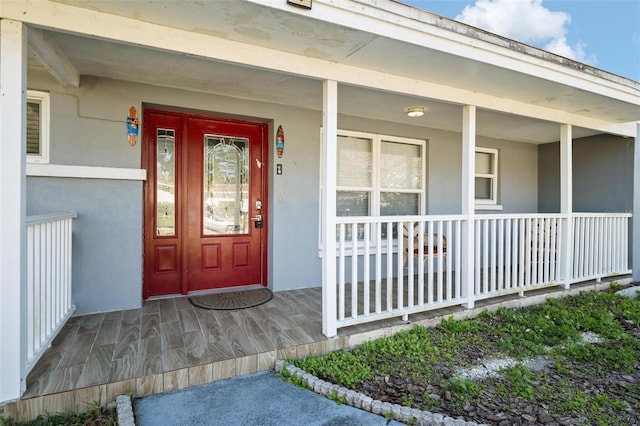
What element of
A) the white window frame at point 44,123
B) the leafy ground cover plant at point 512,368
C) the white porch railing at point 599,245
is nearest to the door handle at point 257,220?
the leafy ground cover plant at point 512,368

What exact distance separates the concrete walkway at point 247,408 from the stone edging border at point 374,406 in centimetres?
4

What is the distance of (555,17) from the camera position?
35.3 feet

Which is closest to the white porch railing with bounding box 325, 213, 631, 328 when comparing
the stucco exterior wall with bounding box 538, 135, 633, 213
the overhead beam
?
the stucco exterior wall with bounding box 538, 135, 633, 213

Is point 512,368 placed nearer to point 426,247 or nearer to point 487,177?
point 426,247

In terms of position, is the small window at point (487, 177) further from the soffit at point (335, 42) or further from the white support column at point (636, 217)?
the soffit at point (335, 42)

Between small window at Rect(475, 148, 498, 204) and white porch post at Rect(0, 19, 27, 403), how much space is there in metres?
5.89

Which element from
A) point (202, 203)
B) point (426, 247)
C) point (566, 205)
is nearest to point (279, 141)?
point (202, 203)

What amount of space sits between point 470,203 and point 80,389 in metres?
3.60

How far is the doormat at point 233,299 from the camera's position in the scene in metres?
3.55

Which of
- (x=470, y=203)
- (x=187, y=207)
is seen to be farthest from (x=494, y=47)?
(x=187, y=207)

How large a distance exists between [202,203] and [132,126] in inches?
41.8

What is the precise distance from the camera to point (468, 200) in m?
3.61

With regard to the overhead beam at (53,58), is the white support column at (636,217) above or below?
below

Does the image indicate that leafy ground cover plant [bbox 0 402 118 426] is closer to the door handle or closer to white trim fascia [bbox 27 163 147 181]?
white trim fascia [bbox 27 163 147 181]
